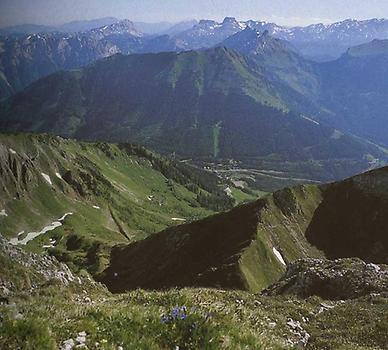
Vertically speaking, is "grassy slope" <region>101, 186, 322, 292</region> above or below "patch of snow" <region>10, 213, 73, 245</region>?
above

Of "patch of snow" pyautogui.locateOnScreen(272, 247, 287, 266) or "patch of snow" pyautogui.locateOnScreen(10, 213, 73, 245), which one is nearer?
"patch of snow" pyautogui.locateOnScreen(272, 247, 287, 266)

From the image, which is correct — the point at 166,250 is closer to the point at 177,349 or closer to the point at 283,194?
the point at 283,194

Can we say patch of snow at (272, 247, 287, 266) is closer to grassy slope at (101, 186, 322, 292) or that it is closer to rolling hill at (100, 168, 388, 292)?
rolling hill at (100, 168, 388, 292)

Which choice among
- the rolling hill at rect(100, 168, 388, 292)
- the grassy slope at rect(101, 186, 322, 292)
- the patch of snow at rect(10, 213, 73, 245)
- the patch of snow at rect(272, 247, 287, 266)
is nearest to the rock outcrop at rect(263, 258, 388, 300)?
the grassy slope at rect(101, 186, 322, 292)

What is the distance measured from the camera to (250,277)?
80.8 metres

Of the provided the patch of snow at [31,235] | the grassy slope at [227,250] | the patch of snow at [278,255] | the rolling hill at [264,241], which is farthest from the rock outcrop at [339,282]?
the patch of snow at [31,235]

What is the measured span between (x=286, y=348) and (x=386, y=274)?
122ft

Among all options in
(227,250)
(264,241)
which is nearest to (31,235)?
(227,250)

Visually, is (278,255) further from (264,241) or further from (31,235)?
(31,235)

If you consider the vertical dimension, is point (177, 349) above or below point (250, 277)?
above

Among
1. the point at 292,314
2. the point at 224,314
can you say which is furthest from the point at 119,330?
the point at 292,314

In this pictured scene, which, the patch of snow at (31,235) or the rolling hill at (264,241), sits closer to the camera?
the rolling hill at (264,241)

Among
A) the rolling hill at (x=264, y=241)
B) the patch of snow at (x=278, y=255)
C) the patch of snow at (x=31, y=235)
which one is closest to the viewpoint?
the rolling hill at (x=264, y=241)

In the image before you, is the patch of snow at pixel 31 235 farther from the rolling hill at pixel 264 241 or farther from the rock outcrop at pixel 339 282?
the rock outcrop at pixel 339 282
